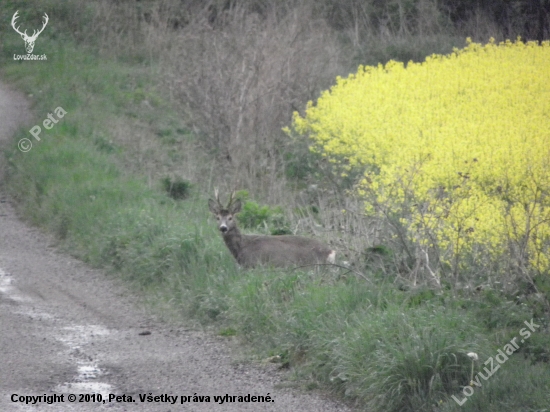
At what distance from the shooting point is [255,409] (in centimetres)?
662

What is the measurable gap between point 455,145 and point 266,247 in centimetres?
430

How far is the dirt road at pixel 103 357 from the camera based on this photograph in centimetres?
671

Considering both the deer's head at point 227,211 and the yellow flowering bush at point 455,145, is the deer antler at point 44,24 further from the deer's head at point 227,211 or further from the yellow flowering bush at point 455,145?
the deer's head at point 227,211

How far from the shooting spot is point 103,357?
25.6ft

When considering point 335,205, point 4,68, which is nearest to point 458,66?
point 335,205

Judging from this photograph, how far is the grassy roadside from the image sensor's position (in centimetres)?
649

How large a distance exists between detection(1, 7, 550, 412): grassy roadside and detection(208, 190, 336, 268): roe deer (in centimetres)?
22

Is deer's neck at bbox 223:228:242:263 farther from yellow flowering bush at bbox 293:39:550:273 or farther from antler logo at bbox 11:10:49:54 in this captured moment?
antler logo at bbox 11:10:49:54

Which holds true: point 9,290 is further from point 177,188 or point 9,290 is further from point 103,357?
point 177,188

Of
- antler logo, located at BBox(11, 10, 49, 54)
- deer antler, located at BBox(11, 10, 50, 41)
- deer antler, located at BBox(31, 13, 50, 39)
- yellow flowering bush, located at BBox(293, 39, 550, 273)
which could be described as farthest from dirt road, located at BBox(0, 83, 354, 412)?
deer antler, located at BBox(31, 13, 50, 39)

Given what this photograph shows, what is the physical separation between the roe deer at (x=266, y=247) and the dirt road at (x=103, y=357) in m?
1.27

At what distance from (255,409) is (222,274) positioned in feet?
10.4

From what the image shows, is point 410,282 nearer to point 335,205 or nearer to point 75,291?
point 75,291

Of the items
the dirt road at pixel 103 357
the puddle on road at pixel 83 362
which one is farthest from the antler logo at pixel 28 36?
the puddle on road at pixel 83 362
